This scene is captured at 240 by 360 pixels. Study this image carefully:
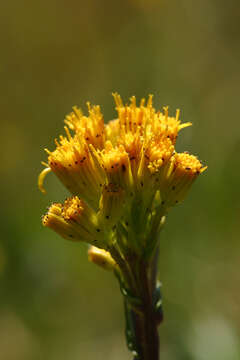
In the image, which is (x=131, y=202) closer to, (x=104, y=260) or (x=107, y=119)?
(x=104, y=260)

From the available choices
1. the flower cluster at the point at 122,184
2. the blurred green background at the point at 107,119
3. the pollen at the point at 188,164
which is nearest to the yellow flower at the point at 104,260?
the flower cluster at the point at 122,184

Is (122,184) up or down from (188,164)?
down

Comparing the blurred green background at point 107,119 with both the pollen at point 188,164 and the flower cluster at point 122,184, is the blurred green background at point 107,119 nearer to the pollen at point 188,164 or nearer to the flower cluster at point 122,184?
the flower cluster at point 122,184

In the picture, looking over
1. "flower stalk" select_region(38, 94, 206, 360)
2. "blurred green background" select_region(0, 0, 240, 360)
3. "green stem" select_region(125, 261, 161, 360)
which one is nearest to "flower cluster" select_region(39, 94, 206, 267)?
"flower stalk" select_region(38, 94, 206, 360)

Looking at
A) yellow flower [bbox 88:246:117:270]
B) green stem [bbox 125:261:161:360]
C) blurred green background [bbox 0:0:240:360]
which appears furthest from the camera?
blurred green background [bbox 0:0:240:360]

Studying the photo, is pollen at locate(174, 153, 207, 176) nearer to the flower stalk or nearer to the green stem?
the flower stalk

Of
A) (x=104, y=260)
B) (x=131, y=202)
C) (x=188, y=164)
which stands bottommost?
(x=104, y=260)

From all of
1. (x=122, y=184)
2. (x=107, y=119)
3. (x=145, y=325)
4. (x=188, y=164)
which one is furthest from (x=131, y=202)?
(x=107, y=119)
